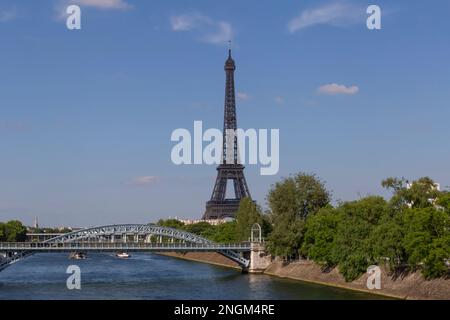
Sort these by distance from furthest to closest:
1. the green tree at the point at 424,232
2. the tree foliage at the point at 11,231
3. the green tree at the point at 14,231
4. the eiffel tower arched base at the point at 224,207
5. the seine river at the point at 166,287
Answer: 1. the green tree at the point at 14,231
2. the tree foliage at the point at 11,231
3. the eiffel tower arched base at the point at 224,207
4. the seine river at the point at 166,287
5. the green tree at the point at 424,232

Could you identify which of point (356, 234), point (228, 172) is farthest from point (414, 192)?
point (228, 172)

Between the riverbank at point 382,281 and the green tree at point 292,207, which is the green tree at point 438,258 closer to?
the riverbank at point 382,281

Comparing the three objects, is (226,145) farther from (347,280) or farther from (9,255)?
(347,280)

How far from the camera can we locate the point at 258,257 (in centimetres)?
6444

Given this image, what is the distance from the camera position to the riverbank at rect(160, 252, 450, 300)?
37344mm

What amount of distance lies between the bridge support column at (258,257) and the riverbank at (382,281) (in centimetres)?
111

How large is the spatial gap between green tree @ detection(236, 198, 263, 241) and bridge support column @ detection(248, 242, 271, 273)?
275 inches

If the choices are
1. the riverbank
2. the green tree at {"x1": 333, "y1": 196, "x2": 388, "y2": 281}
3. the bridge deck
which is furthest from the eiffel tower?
the green tree at {"x1": 333, "y1": 196, "x2": 388, "y2": 281}

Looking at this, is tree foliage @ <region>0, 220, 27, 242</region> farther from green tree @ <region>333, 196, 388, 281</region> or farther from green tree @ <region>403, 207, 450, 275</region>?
green tree @ <region>403, 207, 450, 275</region>

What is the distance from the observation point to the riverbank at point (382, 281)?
3734 cm

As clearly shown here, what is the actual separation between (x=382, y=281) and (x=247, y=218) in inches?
1290

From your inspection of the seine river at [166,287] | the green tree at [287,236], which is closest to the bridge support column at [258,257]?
the seine river at [166,287]

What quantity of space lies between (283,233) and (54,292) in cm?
2085

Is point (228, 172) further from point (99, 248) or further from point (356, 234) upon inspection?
point (356, 234)
